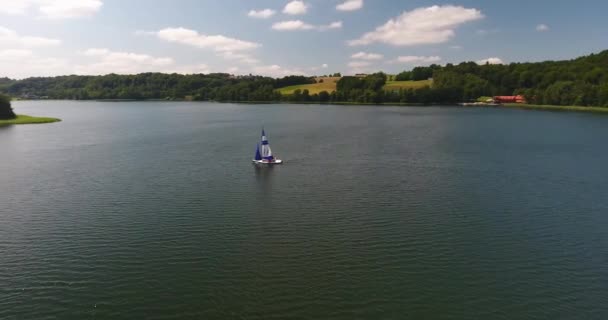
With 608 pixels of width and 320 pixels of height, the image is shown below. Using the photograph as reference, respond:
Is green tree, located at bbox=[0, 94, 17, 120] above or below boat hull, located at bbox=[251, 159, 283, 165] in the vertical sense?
above

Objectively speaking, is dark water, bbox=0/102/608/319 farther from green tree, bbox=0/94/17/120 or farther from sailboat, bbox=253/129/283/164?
green tree, bbox=0/94/17/120

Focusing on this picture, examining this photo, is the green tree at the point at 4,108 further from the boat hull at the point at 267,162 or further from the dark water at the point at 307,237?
the boat hull at the point at 267,162

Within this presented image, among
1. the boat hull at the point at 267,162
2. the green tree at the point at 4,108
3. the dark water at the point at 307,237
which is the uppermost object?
the green tree at the point at 4,108

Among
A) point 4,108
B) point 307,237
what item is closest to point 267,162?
point 307,237

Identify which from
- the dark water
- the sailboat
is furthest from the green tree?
the sailboat

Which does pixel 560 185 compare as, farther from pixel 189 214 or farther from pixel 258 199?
pixel 189 214

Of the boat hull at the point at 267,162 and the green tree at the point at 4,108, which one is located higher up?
the green tree at the point at 4,108

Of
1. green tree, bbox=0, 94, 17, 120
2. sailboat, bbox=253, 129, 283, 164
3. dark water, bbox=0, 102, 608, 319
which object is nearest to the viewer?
dark water, bbox=0, 102, 608, 319

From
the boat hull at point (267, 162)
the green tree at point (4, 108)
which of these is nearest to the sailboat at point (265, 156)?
the boat hull at point (267, 162)

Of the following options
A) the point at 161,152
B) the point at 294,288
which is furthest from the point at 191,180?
the point at 294,288
